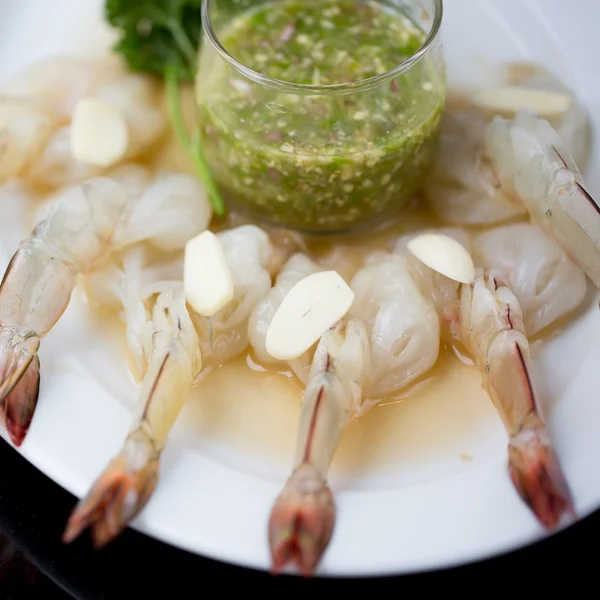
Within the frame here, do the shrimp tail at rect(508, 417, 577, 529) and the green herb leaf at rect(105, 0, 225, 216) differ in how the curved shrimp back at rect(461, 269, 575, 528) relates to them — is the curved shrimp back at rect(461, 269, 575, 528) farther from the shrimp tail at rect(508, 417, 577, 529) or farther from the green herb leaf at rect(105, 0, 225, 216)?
the green herb leaf at rect(105, 0, 225, 216)

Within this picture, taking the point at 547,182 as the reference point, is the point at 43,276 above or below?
below

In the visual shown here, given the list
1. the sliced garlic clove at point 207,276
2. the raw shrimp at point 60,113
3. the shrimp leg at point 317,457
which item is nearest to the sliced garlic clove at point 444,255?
the shrimp leg at point 317,457

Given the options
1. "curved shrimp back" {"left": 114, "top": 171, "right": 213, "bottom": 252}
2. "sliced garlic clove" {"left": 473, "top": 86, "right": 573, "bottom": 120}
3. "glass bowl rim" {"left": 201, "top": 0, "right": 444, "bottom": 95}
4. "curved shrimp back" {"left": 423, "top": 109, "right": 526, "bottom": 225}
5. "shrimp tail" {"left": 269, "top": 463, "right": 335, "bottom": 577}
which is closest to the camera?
"shrimp tail" {"left": 269, "top": 463, "right": 335, "bottom": 577}

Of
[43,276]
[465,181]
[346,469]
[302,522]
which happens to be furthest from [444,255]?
[43,276]

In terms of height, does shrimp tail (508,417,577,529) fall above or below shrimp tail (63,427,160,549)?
above

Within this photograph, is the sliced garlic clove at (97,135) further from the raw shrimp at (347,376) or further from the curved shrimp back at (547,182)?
the curved shrimp back at (547,182)

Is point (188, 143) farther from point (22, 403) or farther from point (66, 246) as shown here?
point (22, 403)

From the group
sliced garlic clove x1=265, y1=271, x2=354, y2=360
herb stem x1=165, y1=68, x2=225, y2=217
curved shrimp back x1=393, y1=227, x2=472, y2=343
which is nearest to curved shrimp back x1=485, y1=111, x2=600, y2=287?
curved shrimp back x1=393, y1=227, x2=472, y2=343
